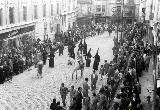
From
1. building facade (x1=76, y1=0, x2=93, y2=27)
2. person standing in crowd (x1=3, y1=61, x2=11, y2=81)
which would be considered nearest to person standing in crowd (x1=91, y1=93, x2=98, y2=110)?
person standing in crowd (x1=3, y1=61, x2=11, y2=81)

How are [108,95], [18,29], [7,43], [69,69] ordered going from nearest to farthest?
[108,95] → [69,69] → [7,43] → [18,29]

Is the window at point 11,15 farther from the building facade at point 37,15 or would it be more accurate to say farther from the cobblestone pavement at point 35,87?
the cobblestone pavement at point 35,87

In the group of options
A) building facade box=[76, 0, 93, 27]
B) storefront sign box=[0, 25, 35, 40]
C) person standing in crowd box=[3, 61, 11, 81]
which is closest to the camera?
person standing in crowd box=[3, 61, 11, 81]

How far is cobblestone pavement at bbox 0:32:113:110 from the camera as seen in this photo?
1681cm

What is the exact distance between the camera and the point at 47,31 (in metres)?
40.8

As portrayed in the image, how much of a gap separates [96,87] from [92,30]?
2734cm

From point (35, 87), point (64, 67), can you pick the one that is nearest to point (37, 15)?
point (64, 67)

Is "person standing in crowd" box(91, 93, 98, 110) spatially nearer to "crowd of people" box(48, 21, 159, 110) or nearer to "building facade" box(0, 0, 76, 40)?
"crowd of people" box(48, 21, 159, 110)

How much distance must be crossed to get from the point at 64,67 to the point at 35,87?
18.4ft

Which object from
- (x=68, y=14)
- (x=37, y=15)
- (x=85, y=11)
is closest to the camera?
(x=37, y=15)

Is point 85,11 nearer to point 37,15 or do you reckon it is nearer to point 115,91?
point 37,15

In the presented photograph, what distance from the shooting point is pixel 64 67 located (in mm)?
25094

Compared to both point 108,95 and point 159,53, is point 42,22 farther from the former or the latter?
point 108,95

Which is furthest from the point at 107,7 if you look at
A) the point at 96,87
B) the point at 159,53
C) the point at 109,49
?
the point at 96,87
